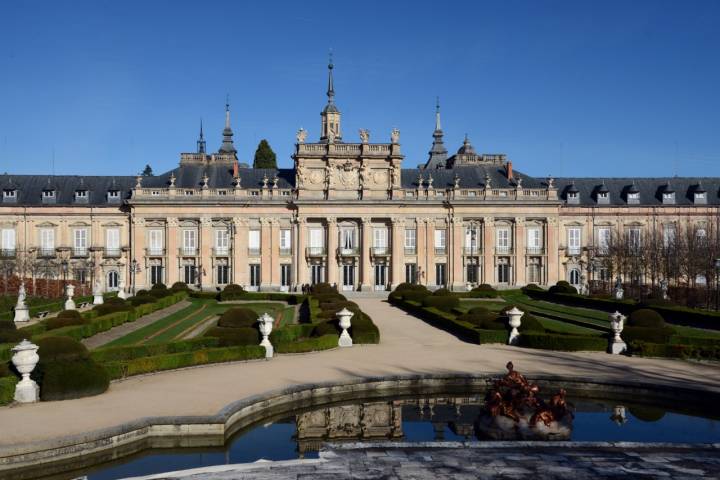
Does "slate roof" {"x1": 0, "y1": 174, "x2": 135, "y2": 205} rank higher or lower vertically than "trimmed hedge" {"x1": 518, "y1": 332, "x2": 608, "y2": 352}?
higher

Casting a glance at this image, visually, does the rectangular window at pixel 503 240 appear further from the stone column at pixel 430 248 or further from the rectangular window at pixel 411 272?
the rectangular window at pixel 411 272

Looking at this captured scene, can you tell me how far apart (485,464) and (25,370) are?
12.1 m

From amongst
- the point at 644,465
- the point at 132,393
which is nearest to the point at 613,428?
the point at 644,465

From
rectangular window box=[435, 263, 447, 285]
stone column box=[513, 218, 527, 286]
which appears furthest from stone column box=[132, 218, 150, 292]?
stone column box=[513, 218, 527, 286]

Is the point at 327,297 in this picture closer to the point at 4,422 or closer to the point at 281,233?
the point at 281,233

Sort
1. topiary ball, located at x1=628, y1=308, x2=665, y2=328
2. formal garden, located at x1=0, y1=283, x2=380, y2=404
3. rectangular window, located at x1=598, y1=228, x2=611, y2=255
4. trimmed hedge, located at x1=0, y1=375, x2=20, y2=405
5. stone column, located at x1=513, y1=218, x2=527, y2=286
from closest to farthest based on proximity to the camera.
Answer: trimmed hedge, located at x1=0, y1=375, x2=20, y2=405 → formal garden, located at x1=0, y1=283, x2=380, y2=404 → topiary ball, located at x1=628, y1=308, x2=665, y2=328 → stone column, located at x1=513, y1=218, x2=527, y2=286 → rectangular window, located at x1=598, y1=228, x2=611, y2=255

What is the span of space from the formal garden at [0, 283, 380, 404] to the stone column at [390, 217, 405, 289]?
18.0 m

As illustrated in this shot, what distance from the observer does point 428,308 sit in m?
39.7

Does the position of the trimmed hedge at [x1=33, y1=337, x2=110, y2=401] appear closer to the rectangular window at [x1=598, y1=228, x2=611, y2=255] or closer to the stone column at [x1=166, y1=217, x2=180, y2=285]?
the stone column at [x1=166, y1=217, x2=180, y2=285]

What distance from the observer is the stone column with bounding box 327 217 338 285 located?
62938 millimetres

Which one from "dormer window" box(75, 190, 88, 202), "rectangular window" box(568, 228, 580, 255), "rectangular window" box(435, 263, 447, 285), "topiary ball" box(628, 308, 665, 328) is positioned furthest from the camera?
"rectangular window" box(568, 228, 580, 255)

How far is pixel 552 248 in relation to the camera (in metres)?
64.1

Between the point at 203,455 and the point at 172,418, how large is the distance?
132 centimetres

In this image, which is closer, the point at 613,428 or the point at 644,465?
the point at 644,465
